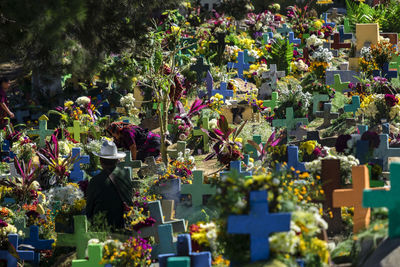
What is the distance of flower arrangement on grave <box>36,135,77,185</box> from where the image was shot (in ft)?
32.3

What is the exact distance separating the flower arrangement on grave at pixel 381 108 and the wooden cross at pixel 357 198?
13.7ft

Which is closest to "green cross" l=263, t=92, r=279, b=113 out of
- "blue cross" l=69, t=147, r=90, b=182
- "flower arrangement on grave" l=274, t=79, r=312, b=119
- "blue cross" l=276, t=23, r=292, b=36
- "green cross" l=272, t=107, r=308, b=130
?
"flower arrangement on grave" l=274, t=79, r=312, b=119

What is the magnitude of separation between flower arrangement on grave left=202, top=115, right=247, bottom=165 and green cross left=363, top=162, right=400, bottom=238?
4017 millimetres

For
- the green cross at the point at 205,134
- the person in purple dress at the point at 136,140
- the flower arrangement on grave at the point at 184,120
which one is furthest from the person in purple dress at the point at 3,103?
the green cross at the point at 205,134

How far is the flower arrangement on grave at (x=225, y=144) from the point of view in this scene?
9.73 meters

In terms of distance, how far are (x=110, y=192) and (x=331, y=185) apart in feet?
8.11

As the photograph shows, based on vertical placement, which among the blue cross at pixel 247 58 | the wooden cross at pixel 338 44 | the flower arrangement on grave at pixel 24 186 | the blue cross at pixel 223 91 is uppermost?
the wooden cross at pixel 338 44

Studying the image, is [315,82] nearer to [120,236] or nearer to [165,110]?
[165,110]

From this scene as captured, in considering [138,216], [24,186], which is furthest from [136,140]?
[138,216]

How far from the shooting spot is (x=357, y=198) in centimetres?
648

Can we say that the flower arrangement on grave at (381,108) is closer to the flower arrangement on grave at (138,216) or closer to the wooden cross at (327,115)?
the wooden cross at (327,115)

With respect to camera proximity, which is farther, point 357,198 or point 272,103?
point 272,103

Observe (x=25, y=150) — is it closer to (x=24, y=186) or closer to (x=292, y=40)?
(x=24, y=186)

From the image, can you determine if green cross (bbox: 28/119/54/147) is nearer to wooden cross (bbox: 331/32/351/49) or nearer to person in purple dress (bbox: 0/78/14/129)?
person in purple dress (bbox: 0/78/14/129)
